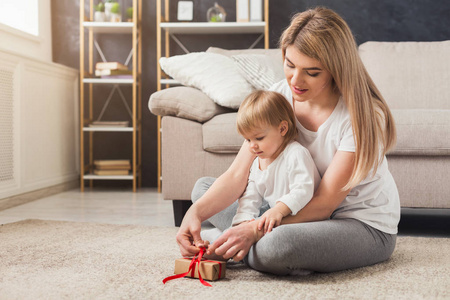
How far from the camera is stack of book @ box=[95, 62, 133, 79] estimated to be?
3.44 metres

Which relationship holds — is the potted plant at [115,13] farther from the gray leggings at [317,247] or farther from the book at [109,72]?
the gray leggings at [317,247]

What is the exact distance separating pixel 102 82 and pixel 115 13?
47 cm

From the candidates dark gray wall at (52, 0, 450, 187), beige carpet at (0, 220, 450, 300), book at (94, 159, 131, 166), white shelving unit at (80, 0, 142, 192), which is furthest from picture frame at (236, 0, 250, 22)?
beige carpet at (0, 220, 450, 300)

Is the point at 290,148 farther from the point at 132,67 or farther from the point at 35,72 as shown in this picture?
the point at 132,67

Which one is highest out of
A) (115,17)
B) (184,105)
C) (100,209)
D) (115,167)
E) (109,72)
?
(115,17)

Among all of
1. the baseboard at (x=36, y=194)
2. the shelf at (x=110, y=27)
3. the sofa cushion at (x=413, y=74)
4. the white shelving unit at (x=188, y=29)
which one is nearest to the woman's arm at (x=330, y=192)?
the sofa cushion at (x=413, y=74)

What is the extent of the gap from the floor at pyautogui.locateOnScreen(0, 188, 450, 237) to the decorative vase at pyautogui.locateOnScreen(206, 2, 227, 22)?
1.21 meters

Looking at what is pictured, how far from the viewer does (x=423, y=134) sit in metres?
1.97

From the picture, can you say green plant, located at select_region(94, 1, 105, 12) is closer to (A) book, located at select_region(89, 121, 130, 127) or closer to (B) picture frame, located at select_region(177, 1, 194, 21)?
(B) picture frame, located at select_region(177, 1, 194, 21)

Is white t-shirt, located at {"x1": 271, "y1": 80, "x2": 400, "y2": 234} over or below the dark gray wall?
below

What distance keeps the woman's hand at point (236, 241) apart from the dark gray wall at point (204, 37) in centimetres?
249

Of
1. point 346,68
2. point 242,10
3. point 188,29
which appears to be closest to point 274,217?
point 346,68

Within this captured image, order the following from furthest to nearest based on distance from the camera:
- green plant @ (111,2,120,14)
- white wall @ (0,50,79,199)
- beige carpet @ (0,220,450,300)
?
green plant @ (111,2,120,14) < white wall @ (0,50,79,199) < beige carpet @ (0,220,450,300)

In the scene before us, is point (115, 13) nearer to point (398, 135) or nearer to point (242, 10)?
point (242, 10)
